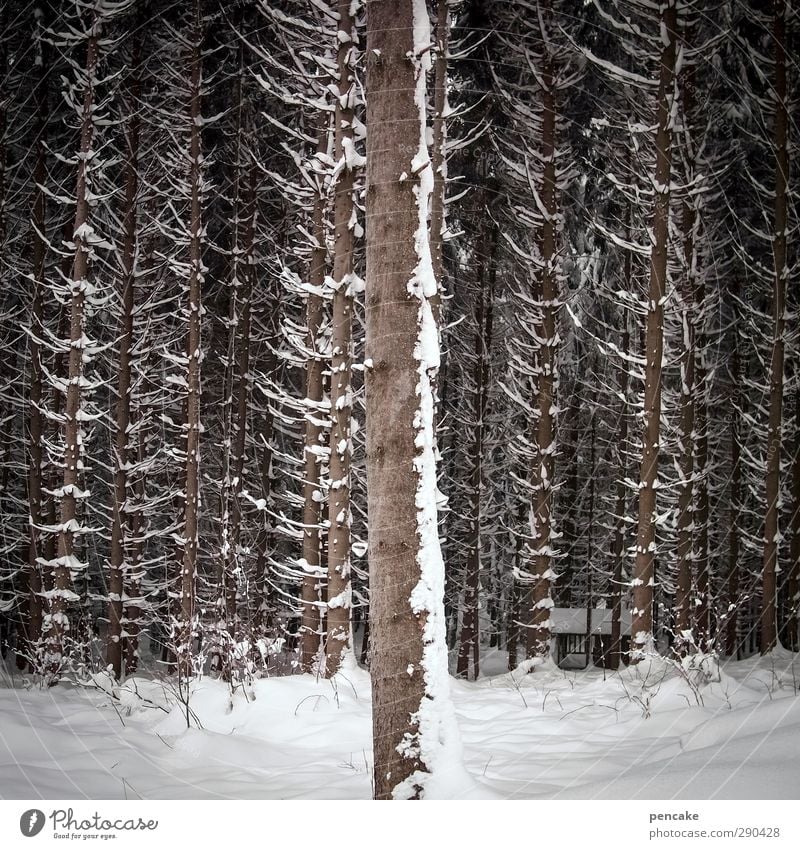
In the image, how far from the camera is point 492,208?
13.5 meters

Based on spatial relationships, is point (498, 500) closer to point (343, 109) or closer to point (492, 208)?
point (492, 208)

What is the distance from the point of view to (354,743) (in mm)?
4531

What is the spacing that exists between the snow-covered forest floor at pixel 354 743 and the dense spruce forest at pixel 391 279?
25.5 inches

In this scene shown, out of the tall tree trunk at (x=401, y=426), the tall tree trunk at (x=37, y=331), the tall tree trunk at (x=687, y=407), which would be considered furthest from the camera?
the tall tree trunk at (x=37, y=331)

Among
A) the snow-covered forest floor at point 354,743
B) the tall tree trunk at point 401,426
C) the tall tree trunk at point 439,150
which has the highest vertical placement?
the tall tree trunk at point 439,150

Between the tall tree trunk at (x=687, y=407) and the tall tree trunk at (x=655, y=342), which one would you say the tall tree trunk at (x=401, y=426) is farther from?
the tall tree trunk at (x=687, y=407)

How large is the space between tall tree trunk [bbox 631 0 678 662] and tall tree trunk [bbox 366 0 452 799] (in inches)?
220

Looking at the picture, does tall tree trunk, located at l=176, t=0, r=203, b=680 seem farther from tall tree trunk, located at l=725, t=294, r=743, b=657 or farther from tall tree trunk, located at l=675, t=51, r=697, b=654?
tall tree trunk, located at l=725, t=294, r=743, b=657

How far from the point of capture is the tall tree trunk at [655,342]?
25.5 ft

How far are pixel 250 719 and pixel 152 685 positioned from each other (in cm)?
362

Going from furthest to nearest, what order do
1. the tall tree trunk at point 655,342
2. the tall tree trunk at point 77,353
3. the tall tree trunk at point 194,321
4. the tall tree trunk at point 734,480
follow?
the tall tree trunk at point 734,480 < the tall tree trunk at point 194,321 < the tall tree trunk at point 77,353 < the tall tree trunk at point 655,342

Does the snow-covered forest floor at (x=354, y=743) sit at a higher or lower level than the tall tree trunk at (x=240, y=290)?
lower

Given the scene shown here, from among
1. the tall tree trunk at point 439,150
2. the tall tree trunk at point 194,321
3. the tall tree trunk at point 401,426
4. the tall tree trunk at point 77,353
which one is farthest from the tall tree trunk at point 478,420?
the tall tree trunk at point 401,426

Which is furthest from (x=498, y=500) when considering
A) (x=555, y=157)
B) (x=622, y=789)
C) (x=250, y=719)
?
(x=622, y=789)
